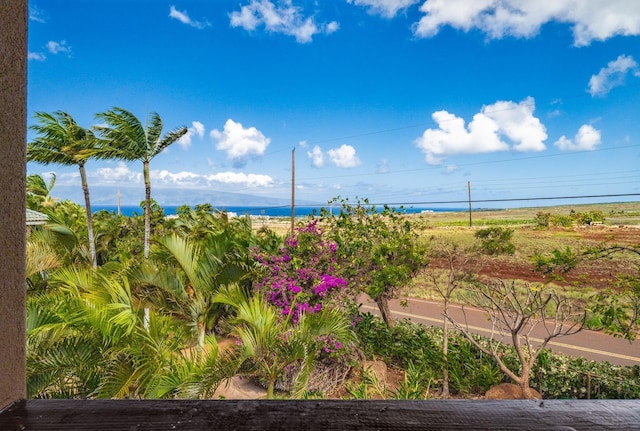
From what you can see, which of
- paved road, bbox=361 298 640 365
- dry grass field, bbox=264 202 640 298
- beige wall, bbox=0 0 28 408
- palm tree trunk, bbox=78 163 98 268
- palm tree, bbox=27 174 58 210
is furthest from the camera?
dry grass field, bbox=264 202 640 298

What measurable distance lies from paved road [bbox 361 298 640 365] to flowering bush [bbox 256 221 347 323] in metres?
1.52

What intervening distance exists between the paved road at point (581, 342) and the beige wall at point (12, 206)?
22.3ft

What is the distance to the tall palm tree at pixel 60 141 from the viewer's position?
24.7 ft

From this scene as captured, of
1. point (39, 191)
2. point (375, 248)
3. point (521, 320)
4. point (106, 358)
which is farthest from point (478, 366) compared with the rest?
point (39, 191)

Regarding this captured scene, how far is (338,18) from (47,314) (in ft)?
44.8

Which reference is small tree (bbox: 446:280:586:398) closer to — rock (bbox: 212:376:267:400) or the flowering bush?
the flowering bush

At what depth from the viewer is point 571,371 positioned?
5.37 metres

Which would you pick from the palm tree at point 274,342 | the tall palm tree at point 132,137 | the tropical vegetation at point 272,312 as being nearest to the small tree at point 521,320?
the tropical vegetation at point 272,312

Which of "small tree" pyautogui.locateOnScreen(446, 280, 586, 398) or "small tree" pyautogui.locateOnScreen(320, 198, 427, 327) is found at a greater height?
"small tree" pyautogui.locateOnScreen(320, 198, 427, 327)

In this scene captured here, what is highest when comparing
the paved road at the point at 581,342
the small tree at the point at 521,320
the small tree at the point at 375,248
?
the small tree at the point at 375,248

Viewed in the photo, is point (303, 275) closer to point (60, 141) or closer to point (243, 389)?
point (243, 389)

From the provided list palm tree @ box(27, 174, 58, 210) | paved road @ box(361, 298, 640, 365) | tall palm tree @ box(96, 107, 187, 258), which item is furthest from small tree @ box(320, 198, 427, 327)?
palm tree @ box(27, 174, 58, 210)

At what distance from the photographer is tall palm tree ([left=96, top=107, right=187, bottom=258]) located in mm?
7453

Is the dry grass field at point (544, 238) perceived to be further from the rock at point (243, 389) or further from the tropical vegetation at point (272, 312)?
the rock at point (243, 389)
